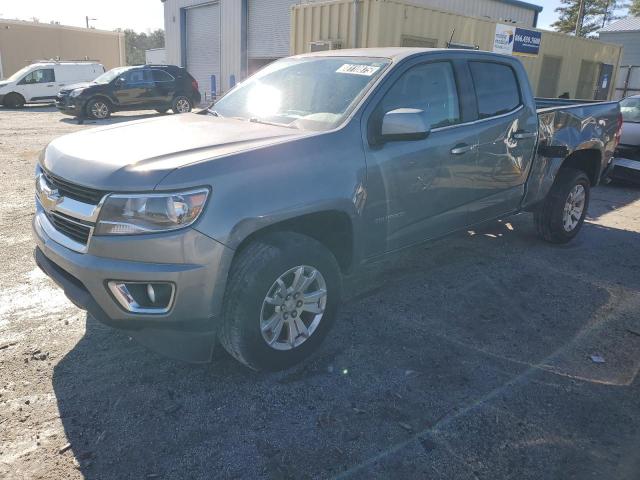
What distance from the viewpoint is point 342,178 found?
117 inches

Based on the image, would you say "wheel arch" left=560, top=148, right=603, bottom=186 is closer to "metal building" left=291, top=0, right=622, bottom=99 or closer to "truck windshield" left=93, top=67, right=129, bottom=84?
"metal building" left=291, top=0, right=622, bottom=99

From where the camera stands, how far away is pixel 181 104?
18.3 metres

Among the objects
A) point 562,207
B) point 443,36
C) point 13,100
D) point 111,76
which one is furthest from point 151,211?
point 13,100

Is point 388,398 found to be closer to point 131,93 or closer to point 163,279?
point 163,279

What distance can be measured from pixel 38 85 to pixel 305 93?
70.0ft

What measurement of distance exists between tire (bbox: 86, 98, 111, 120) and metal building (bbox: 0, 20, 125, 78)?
22.3 m

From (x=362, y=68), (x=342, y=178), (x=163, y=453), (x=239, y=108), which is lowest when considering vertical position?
(x=163, y=453)

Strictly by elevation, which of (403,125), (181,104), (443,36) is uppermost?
(443,36)

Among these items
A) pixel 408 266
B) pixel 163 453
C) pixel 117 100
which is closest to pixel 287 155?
pixel 163 453

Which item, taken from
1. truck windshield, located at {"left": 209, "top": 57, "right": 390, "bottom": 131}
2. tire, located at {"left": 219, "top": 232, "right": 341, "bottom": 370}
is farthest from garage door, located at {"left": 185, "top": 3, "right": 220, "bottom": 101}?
tire, located at {"left": 219, "top": 232, "right": 341, "bottom": 370}

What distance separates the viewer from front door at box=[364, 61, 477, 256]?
324cm

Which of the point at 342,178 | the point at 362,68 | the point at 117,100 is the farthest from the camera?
the point at 117,100

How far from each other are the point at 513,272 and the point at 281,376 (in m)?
2.68

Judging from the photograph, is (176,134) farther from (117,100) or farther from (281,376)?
(117,100)
